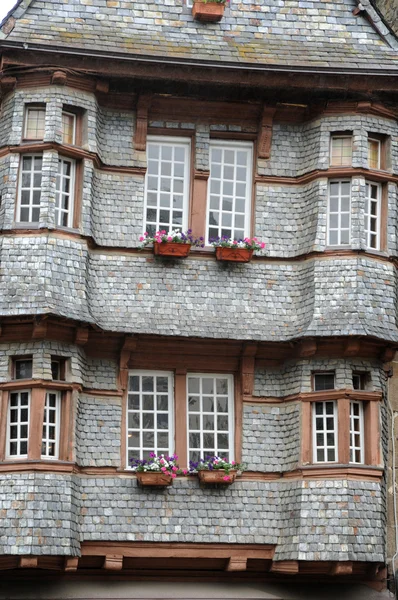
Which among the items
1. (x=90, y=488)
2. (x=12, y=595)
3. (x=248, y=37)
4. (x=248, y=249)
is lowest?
(x=12, y=595)

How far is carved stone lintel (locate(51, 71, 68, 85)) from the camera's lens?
25594mm

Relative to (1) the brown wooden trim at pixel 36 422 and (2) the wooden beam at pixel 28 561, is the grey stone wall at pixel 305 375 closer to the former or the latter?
(1) the brown wooden trim at pixel 36 422

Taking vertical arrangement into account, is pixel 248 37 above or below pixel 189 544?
above

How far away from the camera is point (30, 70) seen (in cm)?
2577

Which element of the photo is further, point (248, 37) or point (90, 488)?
point (248, 37)

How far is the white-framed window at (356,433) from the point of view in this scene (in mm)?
25175

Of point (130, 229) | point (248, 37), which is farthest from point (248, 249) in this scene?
point (248, 37)

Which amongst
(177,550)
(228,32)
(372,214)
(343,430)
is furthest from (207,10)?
(177,550)

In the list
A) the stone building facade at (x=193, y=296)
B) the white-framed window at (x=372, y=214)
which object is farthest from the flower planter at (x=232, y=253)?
the white-framed window at (x=372, y=214)

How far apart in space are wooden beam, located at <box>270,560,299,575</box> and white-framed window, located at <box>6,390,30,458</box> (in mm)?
4292

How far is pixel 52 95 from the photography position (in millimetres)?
25734

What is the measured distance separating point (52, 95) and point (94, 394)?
4923mm

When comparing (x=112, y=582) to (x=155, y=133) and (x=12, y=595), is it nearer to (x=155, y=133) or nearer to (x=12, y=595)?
(x=12, y=595)

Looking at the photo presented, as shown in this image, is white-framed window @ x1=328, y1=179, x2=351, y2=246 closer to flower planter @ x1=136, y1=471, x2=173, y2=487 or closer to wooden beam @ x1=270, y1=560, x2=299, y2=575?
flower planter @ x1=136, y1=471, x2=173, y2=487
